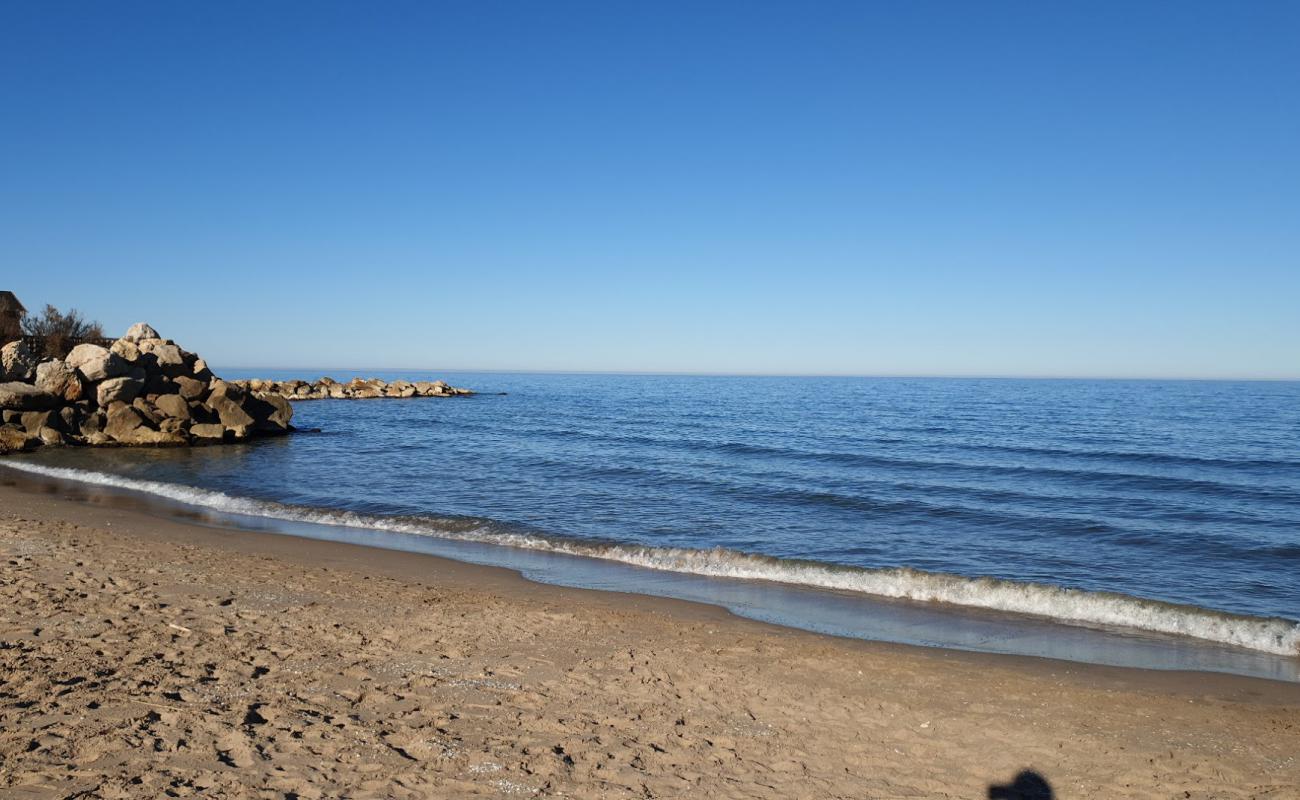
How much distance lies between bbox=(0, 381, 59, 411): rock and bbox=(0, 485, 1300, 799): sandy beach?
21210mm

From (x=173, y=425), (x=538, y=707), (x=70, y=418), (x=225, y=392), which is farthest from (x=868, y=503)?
(x=70, y=418)

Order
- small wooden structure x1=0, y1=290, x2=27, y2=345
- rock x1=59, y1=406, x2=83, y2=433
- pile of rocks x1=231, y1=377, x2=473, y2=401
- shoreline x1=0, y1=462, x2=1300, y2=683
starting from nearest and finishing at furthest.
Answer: shoreline x1=0, y1=462, x2=1300, y2=683
rock x1=59, y1=406, x2=83, y2=433
small wooden structure x1=0, y1=290, x2=27, y2=345
pile of rocks x1=231, y1=377, x2=473, y2=401

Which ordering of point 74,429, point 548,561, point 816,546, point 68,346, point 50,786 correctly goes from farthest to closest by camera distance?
point 68,346, point 74,429, point 816,546, point 548,561, point 50,786

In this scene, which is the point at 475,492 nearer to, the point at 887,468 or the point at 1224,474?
the point at 887,468

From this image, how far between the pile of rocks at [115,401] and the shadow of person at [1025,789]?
102 feet

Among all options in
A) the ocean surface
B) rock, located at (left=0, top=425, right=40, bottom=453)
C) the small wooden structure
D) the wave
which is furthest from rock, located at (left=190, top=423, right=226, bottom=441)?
the small wooden structure

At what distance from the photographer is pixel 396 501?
18.7 meters

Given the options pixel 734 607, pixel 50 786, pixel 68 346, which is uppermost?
pixel 68 346

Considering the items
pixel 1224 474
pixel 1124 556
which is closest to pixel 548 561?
pixel 1124 556

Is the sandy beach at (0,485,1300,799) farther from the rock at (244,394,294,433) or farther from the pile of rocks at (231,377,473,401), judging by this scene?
the pile of rocks at (231,377,473,401)

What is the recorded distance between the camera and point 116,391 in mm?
28516

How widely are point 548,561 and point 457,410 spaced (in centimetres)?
4526

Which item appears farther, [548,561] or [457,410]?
[457,410]

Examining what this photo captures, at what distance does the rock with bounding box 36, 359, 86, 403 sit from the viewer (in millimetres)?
28000
